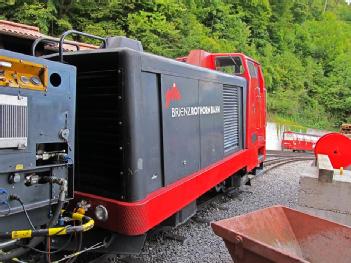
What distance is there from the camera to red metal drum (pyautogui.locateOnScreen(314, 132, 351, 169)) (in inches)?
244

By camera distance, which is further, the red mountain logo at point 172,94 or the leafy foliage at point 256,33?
the leafy foliage at point 256,33

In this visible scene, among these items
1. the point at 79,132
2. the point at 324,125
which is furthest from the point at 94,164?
the point at 324,125

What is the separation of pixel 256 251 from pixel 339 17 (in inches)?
Result: 3057

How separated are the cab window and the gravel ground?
2.65 meters

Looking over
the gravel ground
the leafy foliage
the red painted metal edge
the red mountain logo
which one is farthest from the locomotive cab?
the leafy foliage

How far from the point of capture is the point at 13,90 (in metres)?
2.61

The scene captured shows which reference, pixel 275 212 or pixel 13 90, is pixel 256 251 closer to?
pixel 275 212

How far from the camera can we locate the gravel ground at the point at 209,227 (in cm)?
459

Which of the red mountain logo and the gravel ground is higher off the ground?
the red mountain logo

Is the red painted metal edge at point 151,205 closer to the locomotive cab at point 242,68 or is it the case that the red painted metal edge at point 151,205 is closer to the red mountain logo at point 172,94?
the red mountain logo at point 172,94

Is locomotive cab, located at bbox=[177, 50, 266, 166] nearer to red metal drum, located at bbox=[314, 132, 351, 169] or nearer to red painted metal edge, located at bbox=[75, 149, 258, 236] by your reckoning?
red metal drum, located at bbox=[314, 132, 351, 169]

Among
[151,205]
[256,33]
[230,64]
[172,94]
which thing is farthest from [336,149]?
[256,33]

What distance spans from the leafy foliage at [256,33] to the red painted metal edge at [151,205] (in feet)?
40.2

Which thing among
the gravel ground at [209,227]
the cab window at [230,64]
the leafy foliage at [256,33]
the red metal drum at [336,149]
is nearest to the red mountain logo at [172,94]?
the gravel ground at [209,227]
